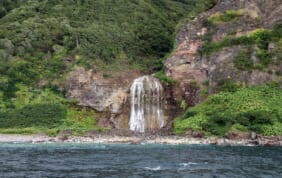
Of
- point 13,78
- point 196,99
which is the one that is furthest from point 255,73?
point 13,78

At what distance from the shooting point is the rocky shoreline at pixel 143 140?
67.9 m

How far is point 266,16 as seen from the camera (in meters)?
90.7

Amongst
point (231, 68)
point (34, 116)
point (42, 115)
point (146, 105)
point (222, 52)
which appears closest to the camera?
point (231, 68)

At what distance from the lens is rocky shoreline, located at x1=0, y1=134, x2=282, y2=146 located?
223ft

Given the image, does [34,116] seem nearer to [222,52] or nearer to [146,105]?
[146,105]

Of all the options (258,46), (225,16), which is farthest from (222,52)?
(225,16)

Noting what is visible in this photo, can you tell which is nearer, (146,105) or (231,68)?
(231,68)

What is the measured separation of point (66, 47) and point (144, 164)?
68.6m

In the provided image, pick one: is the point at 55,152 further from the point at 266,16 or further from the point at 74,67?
the point at 266,16

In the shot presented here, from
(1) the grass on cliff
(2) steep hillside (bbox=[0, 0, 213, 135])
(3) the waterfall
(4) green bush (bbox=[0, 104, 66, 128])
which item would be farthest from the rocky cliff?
(4) green bush (bbox=[0, 104, 66, 128])

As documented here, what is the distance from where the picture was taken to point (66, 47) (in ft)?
353

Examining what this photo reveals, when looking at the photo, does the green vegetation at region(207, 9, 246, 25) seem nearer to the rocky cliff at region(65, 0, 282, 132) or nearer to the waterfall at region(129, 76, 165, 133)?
the rocky cliff at region(65, 0, 282, 132)

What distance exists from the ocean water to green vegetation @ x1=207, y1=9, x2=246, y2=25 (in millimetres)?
43326

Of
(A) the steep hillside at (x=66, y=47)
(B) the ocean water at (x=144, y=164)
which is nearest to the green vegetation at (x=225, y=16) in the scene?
(A) the steep hillside at (x=66, y=47)
